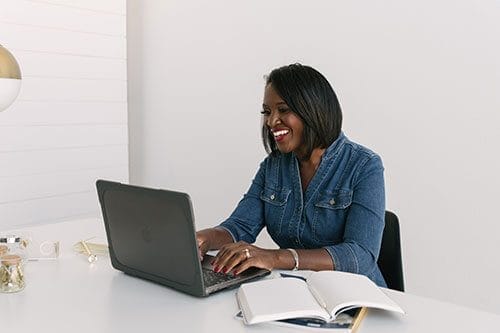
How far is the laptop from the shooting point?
1497mm

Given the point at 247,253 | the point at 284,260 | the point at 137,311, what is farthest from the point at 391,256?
the point at 137,311

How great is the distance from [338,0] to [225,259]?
1.72 metres

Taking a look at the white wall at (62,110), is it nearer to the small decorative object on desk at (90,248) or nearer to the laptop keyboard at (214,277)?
the small decorative object on desk at (90,248)

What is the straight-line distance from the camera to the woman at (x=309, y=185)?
189cm

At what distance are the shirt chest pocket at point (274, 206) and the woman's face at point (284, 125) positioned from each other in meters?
0.15

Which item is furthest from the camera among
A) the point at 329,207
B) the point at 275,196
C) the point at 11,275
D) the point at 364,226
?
the point at 275,196

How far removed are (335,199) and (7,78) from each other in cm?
101

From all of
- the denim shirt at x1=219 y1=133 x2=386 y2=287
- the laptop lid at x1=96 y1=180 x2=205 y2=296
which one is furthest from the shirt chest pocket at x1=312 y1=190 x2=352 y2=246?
the laptop lid at x1=96 y1=180 x2=205 y2=296

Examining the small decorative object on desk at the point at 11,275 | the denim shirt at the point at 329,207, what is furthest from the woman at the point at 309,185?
the small decorative object on desk at the point at 11,275

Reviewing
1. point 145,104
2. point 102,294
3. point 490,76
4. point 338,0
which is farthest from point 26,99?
point 490,76

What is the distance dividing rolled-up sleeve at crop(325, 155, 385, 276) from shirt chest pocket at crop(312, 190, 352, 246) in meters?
0.03

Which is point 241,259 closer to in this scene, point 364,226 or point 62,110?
point 364,226

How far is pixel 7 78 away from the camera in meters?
1.71

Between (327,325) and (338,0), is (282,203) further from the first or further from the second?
(338,0)
